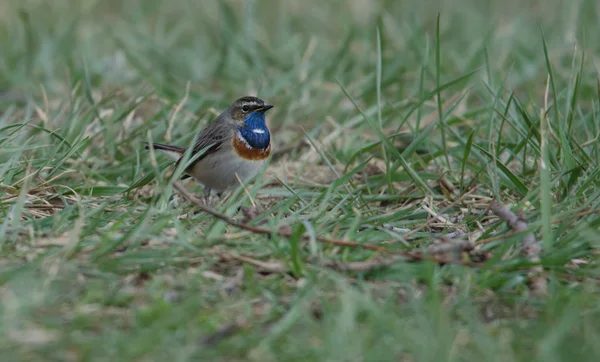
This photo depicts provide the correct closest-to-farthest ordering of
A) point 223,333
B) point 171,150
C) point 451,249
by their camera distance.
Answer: point 223,333
point 451,249
point 171,150

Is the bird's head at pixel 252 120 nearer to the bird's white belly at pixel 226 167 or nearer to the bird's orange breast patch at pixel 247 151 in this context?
the bird's orange breast patch at pixel 247 151

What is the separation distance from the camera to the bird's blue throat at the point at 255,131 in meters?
5.91

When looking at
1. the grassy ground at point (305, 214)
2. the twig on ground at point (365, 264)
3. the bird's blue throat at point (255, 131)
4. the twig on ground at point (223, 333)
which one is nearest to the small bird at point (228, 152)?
the bird's blue throat at point (255, 131)

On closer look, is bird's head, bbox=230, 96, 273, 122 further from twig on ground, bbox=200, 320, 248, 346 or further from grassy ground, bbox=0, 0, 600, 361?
twig on ground, bbox=200, 320, 248, 346

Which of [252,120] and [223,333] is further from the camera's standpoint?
[252,120]

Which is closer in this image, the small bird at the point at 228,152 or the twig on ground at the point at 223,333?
the twig on ground at the point at 223,333

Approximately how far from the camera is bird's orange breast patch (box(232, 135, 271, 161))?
584cm

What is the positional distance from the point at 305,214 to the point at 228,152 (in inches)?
53.3

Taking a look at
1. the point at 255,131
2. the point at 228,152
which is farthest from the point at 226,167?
the point at 255,131

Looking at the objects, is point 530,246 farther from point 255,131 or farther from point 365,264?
point 255,131

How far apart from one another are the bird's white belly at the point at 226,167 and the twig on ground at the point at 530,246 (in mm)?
2094

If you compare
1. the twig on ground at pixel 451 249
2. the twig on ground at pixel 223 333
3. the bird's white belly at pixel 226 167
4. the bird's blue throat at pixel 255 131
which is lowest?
the bird's white belly at pixel 226 167

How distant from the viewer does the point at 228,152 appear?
5.87 metres

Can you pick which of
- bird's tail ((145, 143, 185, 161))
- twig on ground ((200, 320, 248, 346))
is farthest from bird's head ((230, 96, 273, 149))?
twig on ground ((200, 320, 248, 346))
